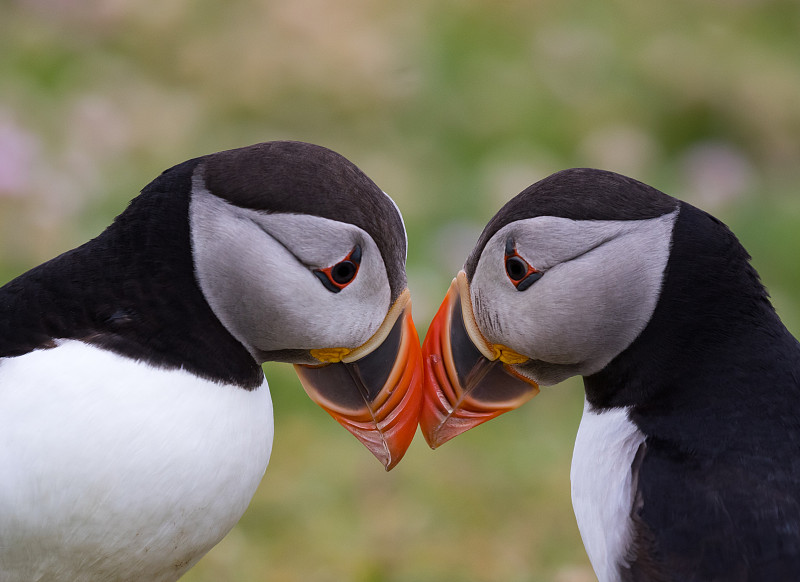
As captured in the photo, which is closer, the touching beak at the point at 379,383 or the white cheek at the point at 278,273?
the white cheek at the point at 278,273

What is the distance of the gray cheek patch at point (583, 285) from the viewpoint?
246 cm

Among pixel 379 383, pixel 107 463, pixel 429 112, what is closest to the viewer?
pixel 107 463

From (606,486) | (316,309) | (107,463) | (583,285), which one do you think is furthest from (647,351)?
(107,463)

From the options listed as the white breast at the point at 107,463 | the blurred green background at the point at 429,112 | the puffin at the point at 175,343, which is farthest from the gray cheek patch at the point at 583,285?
the blurred green background at the point at 429,112

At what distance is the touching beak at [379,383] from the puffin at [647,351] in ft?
0.65

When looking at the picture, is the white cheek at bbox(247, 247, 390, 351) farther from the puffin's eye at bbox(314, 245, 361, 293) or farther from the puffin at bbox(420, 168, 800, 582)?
the puffin at bbox(420, 168, 800, 582)

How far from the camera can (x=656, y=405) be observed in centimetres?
248

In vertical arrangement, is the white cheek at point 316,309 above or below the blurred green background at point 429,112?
above

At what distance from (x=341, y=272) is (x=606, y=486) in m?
0.76

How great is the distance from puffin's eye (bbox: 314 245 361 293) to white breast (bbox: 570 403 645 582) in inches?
26.5

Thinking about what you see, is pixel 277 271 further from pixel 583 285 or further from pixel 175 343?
pixel 583 285

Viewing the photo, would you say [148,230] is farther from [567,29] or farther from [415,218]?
[567,29]

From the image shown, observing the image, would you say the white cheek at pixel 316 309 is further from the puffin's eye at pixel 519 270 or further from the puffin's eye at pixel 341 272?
the puffin's eye at pixel 519 270

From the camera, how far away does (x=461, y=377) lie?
274 centimetres
